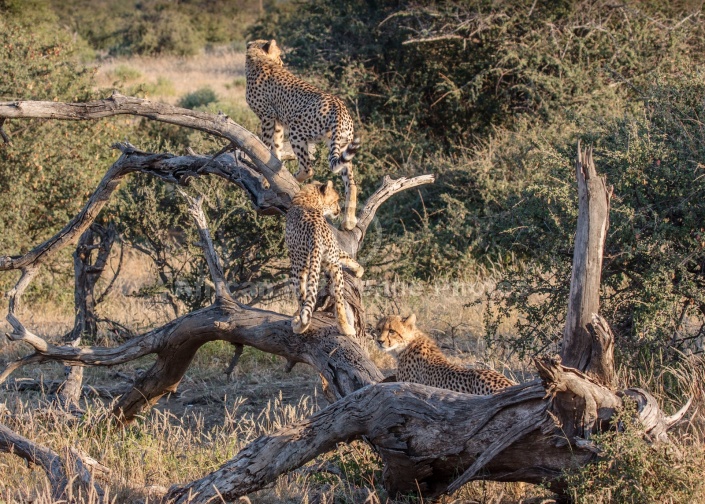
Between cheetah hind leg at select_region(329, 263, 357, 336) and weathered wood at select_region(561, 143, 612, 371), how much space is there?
1.61 m

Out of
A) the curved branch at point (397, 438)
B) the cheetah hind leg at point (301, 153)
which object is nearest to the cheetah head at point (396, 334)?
the cheetah hind leg at point (301, 153)

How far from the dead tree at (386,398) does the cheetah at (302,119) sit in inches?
28.9

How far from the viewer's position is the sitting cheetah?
4.60m

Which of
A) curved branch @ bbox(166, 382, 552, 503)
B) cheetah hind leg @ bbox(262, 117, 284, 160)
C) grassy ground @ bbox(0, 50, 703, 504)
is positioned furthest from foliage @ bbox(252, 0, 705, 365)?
curved branch @ bbox(166, 382, 552, 503)

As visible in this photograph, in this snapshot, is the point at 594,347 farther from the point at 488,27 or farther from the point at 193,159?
the point at 488,27

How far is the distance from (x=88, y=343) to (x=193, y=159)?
9.13 feet

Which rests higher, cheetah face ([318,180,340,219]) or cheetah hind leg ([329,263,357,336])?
cheetah face ([318,180,340,219])

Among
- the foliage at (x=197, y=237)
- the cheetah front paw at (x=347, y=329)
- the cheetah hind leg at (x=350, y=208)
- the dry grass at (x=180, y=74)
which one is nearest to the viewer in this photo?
the cheetah front paw at (x=347, y=329)

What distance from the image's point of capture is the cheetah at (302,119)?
5832mm

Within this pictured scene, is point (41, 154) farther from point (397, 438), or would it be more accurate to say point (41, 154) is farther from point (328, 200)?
point (397, 438)

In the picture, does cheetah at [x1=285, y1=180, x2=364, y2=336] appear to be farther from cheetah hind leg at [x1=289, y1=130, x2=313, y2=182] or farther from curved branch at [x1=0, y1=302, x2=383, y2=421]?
cheetah hind leg at [x1=289, y1=130, x2=313, y2=182]

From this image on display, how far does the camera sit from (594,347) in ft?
10.4

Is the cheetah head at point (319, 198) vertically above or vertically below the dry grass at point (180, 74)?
above

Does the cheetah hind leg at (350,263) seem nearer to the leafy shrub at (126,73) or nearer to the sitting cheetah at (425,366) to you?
the sitting cheetah at (425,366)
